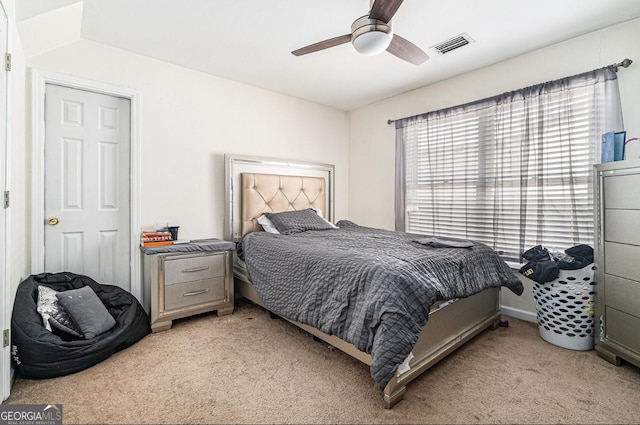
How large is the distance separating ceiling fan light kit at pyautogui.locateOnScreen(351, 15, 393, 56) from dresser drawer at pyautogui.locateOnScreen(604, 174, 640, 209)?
178 cm

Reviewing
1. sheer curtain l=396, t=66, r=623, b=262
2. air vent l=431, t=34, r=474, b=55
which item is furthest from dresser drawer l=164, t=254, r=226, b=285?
air vent l=431, t=34, r=474, b=55

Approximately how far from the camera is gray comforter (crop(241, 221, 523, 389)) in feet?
5.04

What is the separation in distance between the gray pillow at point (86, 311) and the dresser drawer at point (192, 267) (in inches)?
18.9

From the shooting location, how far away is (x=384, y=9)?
1.81 metres

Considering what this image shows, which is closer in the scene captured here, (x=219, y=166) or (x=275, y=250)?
(x=275, y=250)

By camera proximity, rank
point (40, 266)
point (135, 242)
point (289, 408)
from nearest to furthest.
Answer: point (289, 408) < point (40, 266) < point (135, 242)

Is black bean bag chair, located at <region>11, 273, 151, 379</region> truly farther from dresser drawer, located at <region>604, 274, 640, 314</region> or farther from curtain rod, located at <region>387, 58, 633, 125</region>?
curtain rod, located at <region>387, 58, 633, 125</region>

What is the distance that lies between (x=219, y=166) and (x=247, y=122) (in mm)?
671

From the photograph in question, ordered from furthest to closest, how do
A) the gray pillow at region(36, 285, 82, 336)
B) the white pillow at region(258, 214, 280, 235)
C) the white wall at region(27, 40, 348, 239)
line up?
the white pillow at region(258, 214, 280, 235) → the white wall at region(27, 40, 348, 239) → the gray pillow at region(36, 285, 82, 336)

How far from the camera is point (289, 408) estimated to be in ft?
5.21

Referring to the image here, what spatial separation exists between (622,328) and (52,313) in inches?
150

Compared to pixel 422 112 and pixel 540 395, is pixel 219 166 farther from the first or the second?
pixel 540 395

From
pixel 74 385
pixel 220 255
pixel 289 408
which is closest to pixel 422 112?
pixel 220 255

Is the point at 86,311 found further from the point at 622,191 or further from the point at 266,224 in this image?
the point at 622,191
